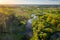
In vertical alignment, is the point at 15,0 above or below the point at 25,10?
above

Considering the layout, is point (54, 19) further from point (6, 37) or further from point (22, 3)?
point (6, 37)

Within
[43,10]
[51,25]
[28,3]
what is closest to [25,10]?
[28,3]

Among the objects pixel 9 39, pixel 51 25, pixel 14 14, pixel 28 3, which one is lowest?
pixel 9 39

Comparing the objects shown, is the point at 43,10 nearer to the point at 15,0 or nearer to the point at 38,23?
the point at 38,23

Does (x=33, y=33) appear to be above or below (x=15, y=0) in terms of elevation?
below

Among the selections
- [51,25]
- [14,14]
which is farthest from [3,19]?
[51,25]
